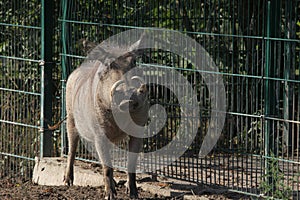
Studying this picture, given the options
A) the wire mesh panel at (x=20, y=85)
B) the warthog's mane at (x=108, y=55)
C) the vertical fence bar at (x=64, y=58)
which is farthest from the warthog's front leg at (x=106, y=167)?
the wire mesh panel at (x=20, y=85)

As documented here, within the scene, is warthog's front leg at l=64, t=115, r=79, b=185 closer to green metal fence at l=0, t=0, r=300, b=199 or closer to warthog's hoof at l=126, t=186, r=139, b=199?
green metal fence at l=0, t=0, r=300, b=199

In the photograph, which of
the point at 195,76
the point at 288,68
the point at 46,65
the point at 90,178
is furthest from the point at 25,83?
the point at 288,68

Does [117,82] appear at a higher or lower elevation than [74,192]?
higher

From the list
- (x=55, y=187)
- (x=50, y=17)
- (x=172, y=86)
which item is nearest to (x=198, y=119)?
(x=172, y=86)

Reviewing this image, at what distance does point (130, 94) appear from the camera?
6.50 meters

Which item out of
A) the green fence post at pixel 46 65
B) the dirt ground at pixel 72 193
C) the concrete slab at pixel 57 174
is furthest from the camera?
the green fence post at pixel 46 65

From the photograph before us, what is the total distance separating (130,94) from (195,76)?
3.43ft

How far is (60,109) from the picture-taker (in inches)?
350

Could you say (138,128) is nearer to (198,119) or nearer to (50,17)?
(198,119)

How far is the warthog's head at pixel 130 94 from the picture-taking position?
6488mm

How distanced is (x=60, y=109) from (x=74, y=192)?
1840 mm

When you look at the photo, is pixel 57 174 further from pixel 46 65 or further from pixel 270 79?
pixel 270 79

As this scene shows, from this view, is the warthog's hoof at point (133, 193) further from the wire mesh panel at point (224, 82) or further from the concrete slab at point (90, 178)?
the wire mesh panel at point (224, 82)

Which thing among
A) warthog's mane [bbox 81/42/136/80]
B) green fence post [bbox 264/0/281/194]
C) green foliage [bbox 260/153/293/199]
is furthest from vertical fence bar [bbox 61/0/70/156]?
green foliage [bbox 260/153/293/199]
